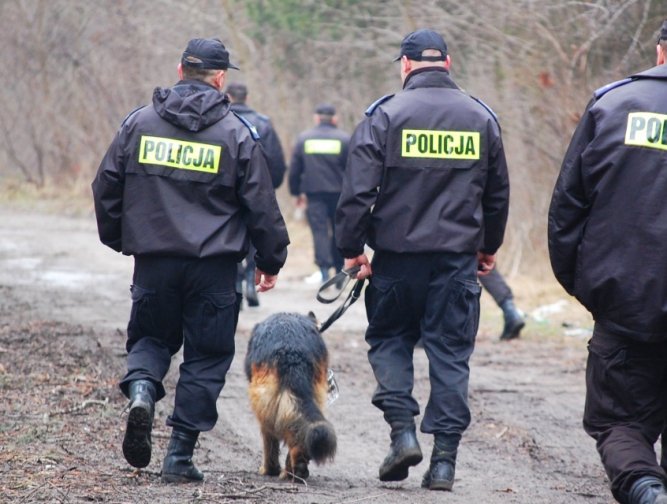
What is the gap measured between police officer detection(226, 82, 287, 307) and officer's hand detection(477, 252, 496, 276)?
5.36 m

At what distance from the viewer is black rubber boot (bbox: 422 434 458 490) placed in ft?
18.8

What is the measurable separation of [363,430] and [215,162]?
111 inches

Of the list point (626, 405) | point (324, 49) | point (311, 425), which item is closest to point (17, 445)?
point (311, 425)

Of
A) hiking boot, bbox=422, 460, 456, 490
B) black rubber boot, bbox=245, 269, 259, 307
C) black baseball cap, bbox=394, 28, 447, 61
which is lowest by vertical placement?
black rubber boot, bbox=245, 269, 259, 307

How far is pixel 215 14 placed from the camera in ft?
78.9

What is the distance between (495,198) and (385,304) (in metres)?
0.81

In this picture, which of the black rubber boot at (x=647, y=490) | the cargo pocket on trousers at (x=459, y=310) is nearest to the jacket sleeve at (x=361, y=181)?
the cargo pocket on trousers at (x=459, y=310)

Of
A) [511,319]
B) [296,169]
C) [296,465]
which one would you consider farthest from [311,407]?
[296,169]

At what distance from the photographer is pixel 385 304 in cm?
598

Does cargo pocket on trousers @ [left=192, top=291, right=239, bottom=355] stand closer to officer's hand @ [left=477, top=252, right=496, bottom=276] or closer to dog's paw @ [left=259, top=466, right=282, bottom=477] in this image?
dog's paw @ [left=259, top=466, right=282, bottom=477]

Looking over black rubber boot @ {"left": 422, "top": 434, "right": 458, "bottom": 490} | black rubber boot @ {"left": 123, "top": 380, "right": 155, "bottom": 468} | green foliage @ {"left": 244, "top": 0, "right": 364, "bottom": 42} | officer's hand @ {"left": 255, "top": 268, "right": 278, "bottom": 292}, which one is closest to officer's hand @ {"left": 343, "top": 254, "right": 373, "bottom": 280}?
officer's hand @ {"left": 255, "top": 268, "right": 278, "bottom": 292}

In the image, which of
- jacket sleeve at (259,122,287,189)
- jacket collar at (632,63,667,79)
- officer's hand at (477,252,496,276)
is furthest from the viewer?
jacket sleeve at (259,122,287,189)

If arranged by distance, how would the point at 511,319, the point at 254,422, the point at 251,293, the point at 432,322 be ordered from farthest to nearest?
the point at 251,293
the point at 511,319
the point at 254,422
the point at 432,322

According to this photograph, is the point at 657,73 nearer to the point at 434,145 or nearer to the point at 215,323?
the point at 434,145
